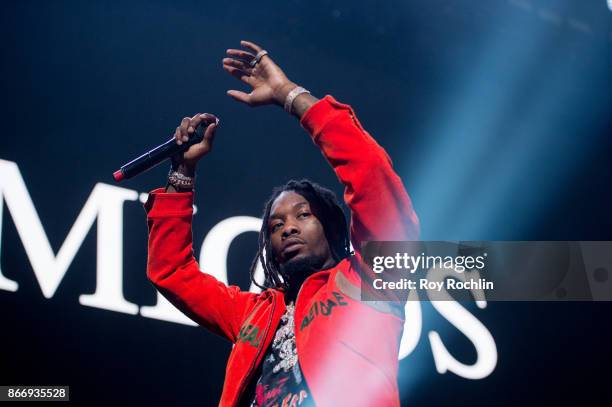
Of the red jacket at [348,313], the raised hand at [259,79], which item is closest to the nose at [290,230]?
the red jacket at [348,313]

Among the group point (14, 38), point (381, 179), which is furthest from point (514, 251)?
point (14, 38)

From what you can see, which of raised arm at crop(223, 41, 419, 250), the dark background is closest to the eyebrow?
raised arm at crop(223, 41, 419, 250)

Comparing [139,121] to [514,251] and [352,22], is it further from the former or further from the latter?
[514,251]

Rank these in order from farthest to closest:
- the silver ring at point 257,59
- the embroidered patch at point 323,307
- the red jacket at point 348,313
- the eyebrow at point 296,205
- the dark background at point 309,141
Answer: the dark background at point 309,141 < the eyebrow at point 296,205 < the silver ring at point 257,59 < the embroidered patch at point 323,307 < the red jacket at point 348,313

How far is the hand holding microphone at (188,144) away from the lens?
6.08 ft

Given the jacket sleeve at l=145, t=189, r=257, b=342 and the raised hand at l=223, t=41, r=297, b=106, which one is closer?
the raised hand at l=223, t=41, r=297, b=106

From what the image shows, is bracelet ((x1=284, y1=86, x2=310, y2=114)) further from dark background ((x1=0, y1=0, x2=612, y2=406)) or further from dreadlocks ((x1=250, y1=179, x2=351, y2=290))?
dark background ((x1=0, y1=0, x2=612, y2=406))

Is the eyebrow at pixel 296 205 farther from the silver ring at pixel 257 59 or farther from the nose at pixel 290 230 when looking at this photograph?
the silver ring at pixel 257 59

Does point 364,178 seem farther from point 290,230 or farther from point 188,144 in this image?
point 188,144

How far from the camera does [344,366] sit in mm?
1610

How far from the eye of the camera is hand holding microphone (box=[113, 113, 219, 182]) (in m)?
1.85

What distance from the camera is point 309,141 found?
3.38m

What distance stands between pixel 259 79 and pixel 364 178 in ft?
1.25

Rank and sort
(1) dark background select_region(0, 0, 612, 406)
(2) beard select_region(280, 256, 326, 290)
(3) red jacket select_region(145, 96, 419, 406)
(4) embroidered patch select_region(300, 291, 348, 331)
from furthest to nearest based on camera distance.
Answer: (1) dark background select_region(0, 0, 612, 406), (2) beard select_region(280, 256, 326, 290), (4) embroidered patch select_region(300, 291, 348, 331), (3) red jacket select_region(145, 96, 419, 406)
